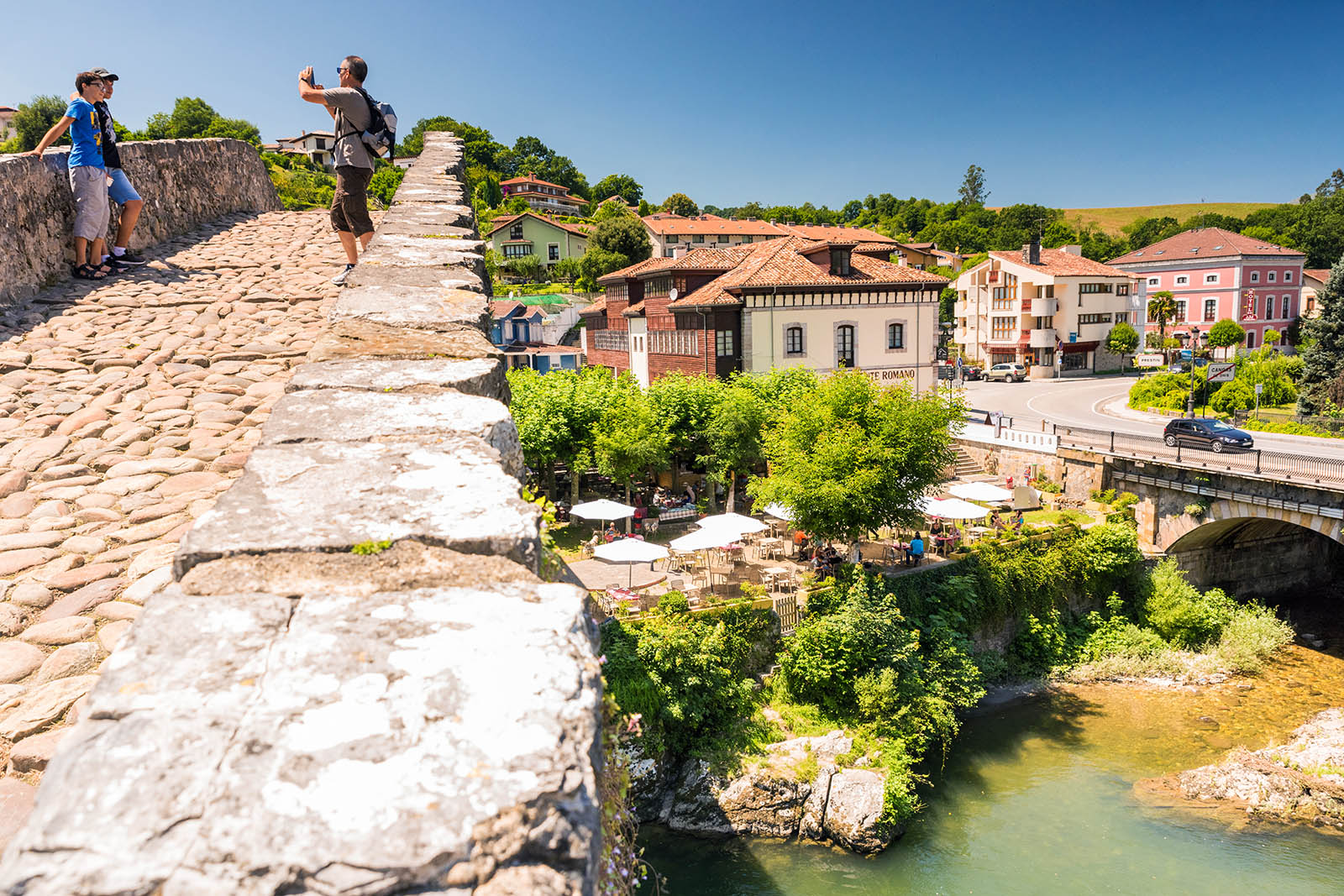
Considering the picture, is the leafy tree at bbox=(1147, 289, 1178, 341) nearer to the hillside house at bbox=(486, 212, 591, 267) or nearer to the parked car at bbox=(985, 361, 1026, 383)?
the parked car at bbox=(985, 361, 1026, 383)

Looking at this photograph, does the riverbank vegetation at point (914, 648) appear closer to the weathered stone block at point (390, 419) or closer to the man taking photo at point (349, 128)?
the man taking photo at point (349, 128)

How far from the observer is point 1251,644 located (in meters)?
25.0

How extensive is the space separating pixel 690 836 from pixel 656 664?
3.63 meters

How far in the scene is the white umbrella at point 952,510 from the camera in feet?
82.3

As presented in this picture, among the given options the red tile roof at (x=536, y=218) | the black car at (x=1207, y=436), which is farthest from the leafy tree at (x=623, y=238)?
the black car at (x=1207, y=436)

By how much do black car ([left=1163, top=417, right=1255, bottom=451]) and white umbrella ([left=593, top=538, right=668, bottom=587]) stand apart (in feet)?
60.6

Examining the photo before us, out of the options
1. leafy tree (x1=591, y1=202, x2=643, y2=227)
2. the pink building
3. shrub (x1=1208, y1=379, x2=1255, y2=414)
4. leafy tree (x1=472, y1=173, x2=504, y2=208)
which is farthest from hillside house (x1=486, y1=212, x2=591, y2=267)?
shrub (x1=1208, y1=379, x2=1255, y2=414)

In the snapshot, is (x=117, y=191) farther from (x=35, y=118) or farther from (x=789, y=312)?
(x=35, y=118)

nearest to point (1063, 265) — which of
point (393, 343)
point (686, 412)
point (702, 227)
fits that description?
point (702, 227)

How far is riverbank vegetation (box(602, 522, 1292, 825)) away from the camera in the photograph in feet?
62.8

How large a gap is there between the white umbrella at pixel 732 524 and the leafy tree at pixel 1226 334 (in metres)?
51.2

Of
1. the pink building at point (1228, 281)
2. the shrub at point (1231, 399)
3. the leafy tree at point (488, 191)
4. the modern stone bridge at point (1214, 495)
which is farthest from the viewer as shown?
the leafy tree at point (488, 191)

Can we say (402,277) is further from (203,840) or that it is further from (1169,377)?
(1169,377)

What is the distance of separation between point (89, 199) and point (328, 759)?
30.1 feet
